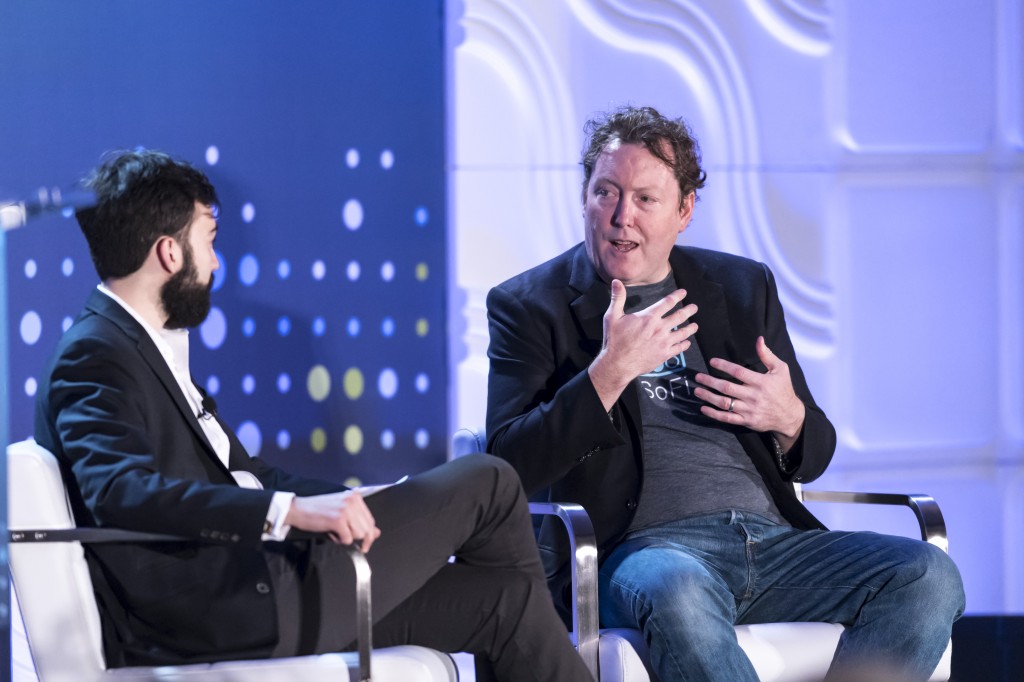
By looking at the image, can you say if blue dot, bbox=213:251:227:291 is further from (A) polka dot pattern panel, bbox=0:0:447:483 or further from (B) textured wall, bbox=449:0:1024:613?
(B) textured wall, bbox=449:0:1024:613

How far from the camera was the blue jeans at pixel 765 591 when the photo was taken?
7.30 feet

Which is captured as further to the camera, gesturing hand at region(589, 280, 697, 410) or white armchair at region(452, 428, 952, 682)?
gesturing hand at region(589, 280, 697, 410)

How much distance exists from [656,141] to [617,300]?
447 mm

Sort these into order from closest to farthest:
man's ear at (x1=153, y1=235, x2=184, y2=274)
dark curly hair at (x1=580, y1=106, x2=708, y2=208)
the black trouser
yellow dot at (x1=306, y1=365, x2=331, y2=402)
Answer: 1. the black trouser
2. man's ear at (x1=153, y1=235, x2=184, y2=274)
3. dark curly hair at (x1=580, y1=106, x2=708, y2=208)
4. yellow dot at (x1=306, y1=365, x2=331, y2=402)

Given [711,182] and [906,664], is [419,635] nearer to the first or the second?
[906,664]

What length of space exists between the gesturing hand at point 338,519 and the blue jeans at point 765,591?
2.01 feet

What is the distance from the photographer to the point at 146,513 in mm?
1966

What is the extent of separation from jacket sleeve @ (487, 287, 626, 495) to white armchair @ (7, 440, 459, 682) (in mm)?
568

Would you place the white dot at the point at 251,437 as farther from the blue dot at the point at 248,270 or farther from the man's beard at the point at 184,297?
the man's beard at the point at 184,297

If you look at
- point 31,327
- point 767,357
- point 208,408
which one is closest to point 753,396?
point 767,357

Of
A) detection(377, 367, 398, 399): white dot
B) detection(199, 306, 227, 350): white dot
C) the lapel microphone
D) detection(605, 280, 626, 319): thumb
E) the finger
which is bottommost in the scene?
detection(377, 367, 398, 399): white dot

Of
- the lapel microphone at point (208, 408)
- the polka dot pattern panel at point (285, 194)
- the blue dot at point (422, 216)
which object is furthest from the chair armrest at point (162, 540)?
the blue dot at point (422, 216)

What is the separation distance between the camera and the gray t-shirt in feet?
8.55

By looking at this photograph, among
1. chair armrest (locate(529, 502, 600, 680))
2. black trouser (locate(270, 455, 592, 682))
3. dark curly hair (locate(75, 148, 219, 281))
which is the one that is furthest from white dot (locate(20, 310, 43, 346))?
chair armrest (locate(529, 502, 600, 680))
